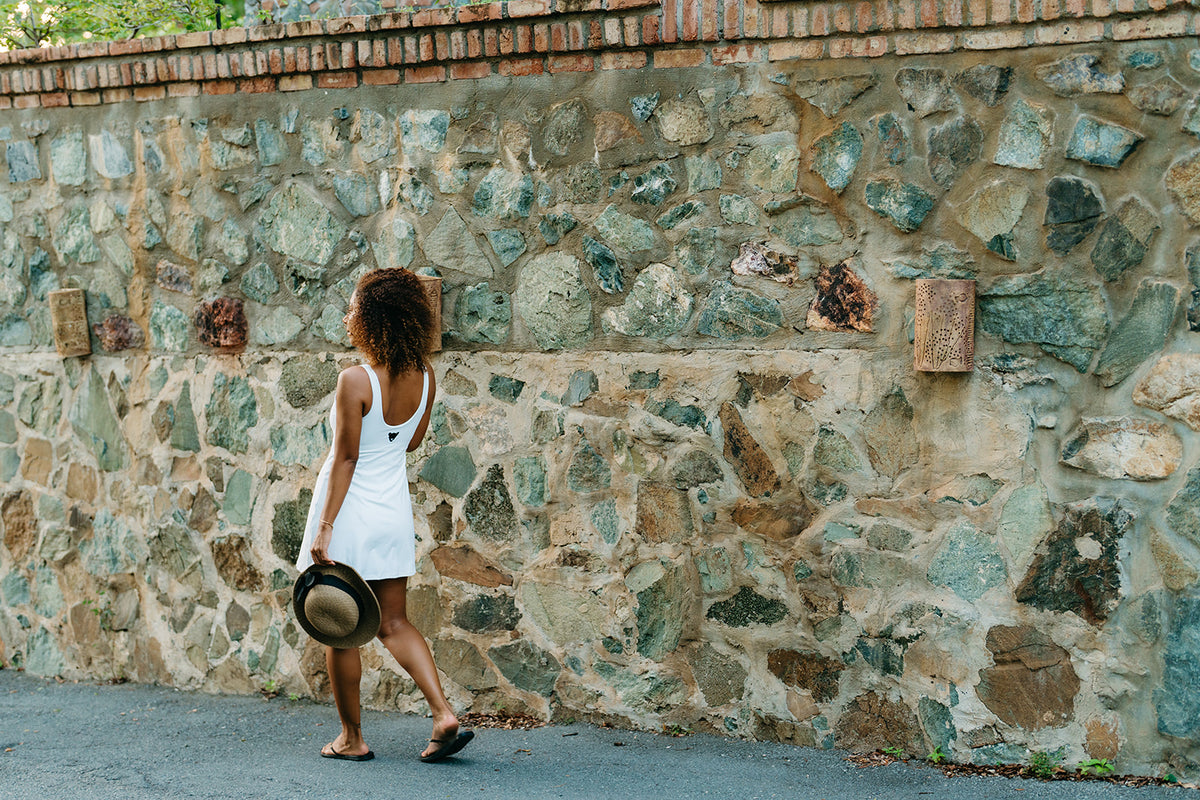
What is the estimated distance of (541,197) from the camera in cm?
440

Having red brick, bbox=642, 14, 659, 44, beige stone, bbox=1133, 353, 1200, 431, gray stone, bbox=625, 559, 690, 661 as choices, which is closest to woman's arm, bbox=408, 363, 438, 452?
gray stone, bbox=625, 559, 690, 661

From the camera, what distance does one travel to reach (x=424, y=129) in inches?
179

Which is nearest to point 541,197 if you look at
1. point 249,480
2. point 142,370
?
point 249,480

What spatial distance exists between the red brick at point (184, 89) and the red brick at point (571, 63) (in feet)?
5.78

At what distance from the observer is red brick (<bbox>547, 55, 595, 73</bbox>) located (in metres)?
4.27

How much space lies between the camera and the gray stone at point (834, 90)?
3910 mm

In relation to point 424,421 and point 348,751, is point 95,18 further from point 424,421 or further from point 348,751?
point 348,751

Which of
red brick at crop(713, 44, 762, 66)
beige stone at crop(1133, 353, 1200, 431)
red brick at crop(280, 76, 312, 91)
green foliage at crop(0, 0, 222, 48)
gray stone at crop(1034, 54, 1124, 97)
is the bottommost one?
beige stone at crop(1133, 353, 1200, 431)

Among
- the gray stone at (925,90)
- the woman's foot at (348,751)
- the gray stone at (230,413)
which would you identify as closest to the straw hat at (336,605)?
the woman's foot at (348,751)

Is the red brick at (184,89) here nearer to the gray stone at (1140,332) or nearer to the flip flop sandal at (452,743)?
the flip flop sandal at (452,743)

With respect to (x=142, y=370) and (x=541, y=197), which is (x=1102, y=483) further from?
(x=142, y=370)

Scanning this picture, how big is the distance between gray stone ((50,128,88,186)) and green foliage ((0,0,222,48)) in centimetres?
201

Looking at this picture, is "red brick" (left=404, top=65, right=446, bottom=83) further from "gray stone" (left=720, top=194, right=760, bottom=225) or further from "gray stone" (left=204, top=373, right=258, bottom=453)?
"gray stone" (left=204, top=373, right=258, bottom=453)

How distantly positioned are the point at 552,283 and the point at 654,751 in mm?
1882
